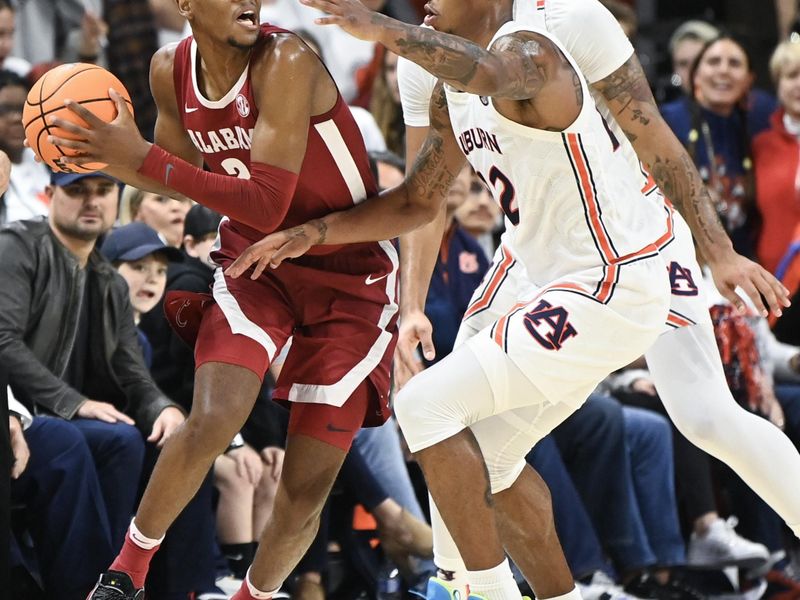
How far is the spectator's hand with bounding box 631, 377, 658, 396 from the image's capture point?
6691 millimetres

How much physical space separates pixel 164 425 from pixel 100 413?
24cm

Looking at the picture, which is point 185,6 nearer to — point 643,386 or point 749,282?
point 749,282

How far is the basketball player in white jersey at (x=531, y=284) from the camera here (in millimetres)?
3742

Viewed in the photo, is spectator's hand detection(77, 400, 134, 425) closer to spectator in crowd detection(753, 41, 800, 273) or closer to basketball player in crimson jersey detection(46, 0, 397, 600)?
basketball player in crimson jersey detection(46, 0, 397, 600)

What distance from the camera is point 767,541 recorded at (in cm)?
672

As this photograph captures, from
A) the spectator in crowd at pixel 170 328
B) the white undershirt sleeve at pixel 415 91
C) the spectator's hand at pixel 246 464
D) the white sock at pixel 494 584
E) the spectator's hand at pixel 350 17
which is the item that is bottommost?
the spectator's hand at pixel 246 464

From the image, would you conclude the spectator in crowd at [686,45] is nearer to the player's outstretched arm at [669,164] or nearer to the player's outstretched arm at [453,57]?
the player's outstretched arm at [669,164]

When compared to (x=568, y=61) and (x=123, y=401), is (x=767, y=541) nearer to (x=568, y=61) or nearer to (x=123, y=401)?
(x=123, y=401)

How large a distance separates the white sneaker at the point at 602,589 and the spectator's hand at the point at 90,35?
3.74 m

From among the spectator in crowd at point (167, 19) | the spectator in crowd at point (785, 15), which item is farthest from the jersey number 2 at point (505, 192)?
the spectator in crowd at point (785, 15)

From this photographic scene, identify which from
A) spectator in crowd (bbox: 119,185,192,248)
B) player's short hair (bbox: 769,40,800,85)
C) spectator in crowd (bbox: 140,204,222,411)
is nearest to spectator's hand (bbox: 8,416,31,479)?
spectator in crowd (bbox: 140,204,222,411)

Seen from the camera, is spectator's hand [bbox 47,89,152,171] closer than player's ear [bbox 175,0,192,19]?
Yes

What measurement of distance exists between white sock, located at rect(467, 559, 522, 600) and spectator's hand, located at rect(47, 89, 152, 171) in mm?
1487

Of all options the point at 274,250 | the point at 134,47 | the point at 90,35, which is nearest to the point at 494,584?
the point at 274,250
